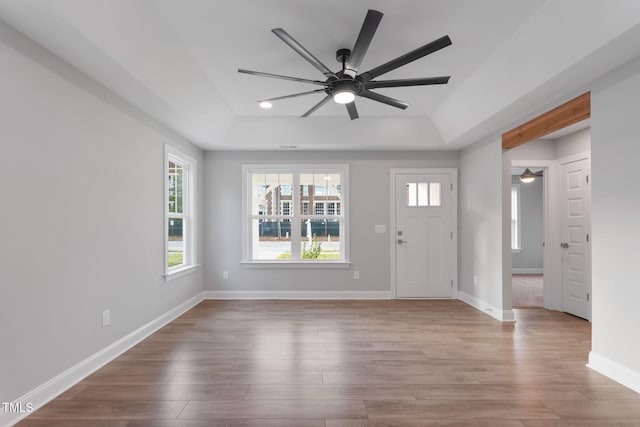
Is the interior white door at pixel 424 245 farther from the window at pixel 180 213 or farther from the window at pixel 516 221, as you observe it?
the window at pixel 516 221

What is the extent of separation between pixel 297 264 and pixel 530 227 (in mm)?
6271

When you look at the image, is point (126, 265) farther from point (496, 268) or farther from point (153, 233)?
point (496, 268)

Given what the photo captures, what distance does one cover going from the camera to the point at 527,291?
5957mm

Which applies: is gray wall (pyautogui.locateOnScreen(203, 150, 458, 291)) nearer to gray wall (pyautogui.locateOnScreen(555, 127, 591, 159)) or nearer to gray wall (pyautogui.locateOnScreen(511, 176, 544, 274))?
gray wall (pyautogui.locateOnScreen(555, 127, 591, 159))

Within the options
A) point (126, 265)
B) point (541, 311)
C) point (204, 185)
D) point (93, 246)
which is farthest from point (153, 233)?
point (541, 311)

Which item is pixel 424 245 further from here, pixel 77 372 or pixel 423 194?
pixel 77 372

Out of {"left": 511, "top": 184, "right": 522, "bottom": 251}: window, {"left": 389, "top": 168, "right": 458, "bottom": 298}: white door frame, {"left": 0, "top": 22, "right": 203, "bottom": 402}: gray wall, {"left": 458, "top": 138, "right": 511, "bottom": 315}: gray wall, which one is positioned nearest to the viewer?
{"left": 0, "top": 22, "right": 203, "bottom": 402}: gray wall

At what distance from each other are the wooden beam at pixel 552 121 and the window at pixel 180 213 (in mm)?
4156

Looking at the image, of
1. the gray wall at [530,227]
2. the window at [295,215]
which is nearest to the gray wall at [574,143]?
the window at [295,215]

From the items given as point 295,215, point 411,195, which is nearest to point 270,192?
point 295,215

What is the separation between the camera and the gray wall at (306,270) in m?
5.29

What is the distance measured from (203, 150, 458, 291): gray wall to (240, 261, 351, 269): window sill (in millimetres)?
71

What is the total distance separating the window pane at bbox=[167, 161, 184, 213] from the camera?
4441 millimetres

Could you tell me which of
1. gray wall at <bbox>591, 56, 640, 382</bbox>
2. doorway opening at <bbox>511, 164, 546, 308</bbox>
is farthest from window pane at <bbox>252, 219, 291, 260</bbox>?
doorway opening at <bbox>511, 164, 546, 308</bbox>
